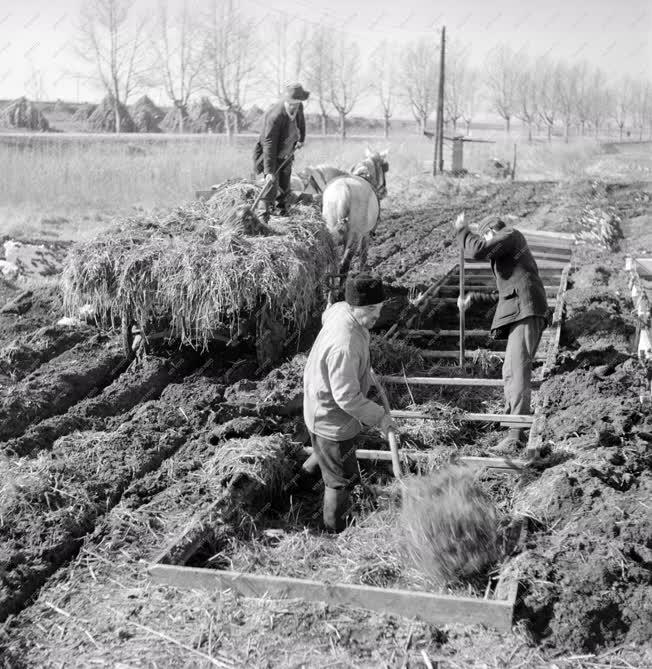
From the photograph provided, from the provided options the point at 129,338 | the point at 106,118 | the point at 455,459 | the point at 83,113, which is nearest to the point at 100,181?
the point at 129,338

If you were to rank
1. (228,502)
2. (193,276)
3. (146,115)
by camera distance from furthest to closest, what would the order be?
(146,115)
(193,276)
(228,502)

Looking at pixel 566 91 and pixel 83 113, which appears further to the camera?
pixel 566 91

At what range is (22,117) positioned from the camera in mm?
50969

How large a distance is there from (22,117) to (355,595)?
52813 millimetres

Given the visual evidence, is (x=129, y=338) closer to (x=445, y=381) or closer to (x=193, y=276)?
(x=193, y=276)

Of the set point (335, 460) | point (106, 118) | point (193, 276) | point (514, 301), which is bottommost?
point (335, 460)

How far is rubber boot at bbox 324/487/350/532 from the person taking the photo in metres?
5.01

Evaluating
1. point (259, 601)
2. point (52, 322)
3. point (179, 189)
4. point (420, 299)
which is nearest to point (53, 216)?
point (179, 189)

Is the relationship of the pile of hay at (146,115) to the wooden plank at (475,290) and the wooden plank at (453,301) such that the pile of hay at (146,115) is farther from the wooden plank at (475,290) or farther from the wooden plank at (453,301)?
the wooden plank at (453,301)

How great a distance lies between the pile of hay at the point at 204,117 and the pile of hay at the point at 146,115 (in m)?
2.61

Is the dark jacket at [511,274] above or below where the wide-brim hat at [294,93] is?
below

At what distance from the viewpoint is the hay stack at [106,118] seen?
56938 millimetres

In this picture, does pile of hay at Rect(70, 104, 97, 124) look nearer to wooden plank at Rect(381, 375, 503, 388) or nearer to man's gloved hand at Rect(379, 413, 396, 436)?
wooden plank at Rect(381, 375, 503, 388)

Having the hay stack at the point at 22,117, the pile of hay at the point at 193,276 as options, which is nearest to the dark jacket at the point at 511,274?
the pile of hay at the point at 193,276
